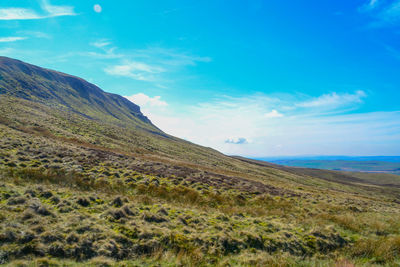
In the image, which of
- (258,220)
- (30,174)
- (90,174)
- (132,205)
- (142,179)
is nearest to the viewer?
(132,205)

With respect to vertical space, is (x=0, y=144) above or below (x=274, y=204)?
above

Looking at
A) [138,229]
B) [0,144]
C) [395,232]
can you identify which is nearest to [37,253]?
[138,229]

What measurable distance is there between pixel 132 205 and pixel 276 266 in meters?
8.04

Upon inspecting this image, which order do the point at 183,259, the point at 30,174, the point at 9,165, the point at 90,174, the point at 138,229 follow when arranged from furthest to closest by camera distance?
the point at 90,174
the point at 9,165
the point at 30,174
the point at 138,229
the point at 183,259

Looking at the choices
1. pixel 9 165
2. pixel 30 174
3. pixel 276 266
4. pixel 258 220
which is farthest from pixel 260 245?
pixel 9 165

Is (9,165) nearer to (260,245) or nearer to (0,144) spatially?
(0,144)

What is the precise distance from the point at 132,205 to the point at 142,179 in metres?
8.05

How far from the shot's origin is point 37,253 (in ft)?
19.4

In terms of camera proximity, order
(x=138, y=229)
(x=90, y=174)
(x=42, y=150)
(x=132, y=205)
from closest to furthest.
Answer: (x=138, y=229), (x=132, y=205), (x=90, y=174), (x=42, y=150)

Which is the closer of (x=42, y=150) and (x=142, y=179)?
(x=142, y=179)

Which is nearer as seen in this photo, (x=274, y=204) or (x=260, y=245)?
(x=260, y=245)

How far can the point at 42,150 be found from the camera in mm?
21281

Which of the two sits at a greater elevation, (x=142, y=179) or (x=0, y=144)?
(x=0, y=144)

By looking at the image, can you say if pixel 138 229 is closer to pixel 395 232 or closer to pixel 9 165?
pixel 9 165
